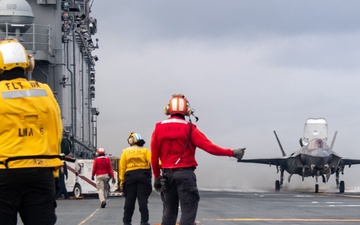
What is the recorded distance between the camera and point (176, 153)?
36.2ft

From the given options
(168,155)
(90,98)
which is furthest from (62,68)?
(168,155)

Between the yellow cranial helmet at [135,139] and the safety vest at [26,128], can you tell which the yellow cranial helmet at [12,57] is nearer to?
the safety vest at [26,128]

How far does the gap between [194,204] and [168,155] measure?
705 millimetres

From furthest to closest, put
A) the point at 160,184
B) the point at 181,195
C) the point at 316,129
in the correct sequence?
the point at 316,129, the point at 160,184, the point at 181,195

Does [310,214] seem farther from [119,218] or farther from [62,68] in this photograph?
[62,68]

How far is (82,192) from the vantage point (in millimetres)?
44188

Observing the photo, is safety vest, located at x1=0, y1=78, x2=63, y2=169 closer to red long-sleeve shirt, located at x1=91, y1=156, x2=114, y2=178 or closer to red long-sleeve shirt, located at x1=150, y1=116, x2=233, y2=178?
red long-sleeve shirt, located at x1=150, y1=116, x2=233, y2=178

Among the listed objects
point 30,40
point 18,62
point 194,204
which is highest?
point 30,40

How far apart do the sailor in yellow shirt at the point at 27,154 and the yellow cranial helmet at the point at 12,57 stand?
19 centimetres

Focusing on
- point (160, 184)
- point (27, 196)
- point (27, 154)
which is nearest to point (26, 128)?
point (27, 154)

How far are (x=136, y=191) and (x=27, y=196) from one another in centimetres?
1073

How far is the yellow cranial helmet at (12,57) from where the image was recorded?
695cm

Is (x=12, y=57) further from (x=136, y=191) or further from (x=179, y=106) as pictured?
(x=136, y=191)

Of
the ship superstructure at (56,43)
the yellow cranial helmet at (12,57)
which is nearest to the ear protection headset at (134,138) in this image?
the yellow cranial helmet at (12,57)
